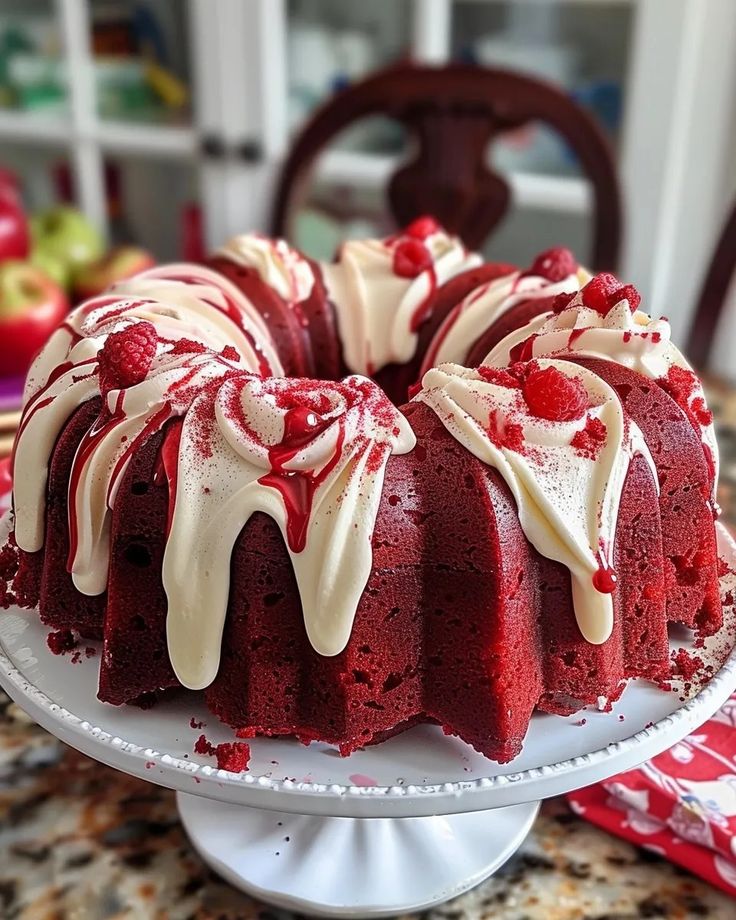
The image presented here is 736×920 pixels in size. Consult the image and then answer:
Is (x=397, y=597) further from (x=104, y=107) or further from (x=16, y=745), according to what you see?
(x=104, y=107)

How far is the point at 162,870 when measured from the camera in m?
0.99

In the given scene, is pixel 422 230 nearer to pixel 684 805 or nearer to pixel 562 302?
pixel 562 302

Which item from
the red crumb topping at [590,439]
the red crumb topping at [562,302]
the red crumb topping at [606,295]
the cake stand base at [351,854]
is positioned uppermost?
the red crumb topping at [606,295]

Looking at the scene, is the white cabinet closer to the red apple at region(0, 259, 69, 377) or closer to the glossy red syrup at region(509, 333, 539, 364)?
the red apple at region(0, 259, 69, 377)

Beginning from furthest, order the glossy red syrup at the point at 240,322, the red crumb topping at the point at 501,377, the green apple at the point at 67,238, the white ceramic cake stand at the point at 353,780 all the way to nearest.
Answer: the green apple at the point at 67,238 < the glossy red syrup at the point at 240,322 < the red crumb topping at the point at 501,377 < the white ceramic cake stand at the point at 353,780

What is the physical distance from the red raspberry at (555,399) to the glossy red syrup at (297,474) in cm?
18

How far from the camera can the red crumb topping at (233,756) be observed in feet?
2.76

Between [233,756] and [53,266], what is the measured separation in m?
1.89

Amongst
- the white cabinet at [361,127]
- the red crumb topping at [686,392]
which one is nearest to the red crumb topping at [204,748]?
the red crumb topping at [686,392]

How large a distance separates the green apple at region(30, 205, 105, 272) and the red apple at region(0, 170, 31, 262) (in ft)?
0.30

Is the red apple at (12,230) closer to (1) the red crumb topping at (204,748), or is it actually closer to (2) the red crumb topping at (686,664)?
(1) the red crumb topping at (204,748)

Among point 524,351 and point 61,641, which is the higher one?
point 524,351

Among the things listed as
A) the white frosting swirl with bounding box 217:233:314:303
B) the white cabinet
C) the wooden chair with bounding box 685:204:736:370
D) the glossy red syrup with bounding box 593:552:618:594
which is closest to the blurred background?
Answer: the white cabinet

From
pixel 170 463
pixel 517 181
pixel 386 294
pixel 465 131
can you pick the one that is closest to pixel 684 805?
pixel 170 463
